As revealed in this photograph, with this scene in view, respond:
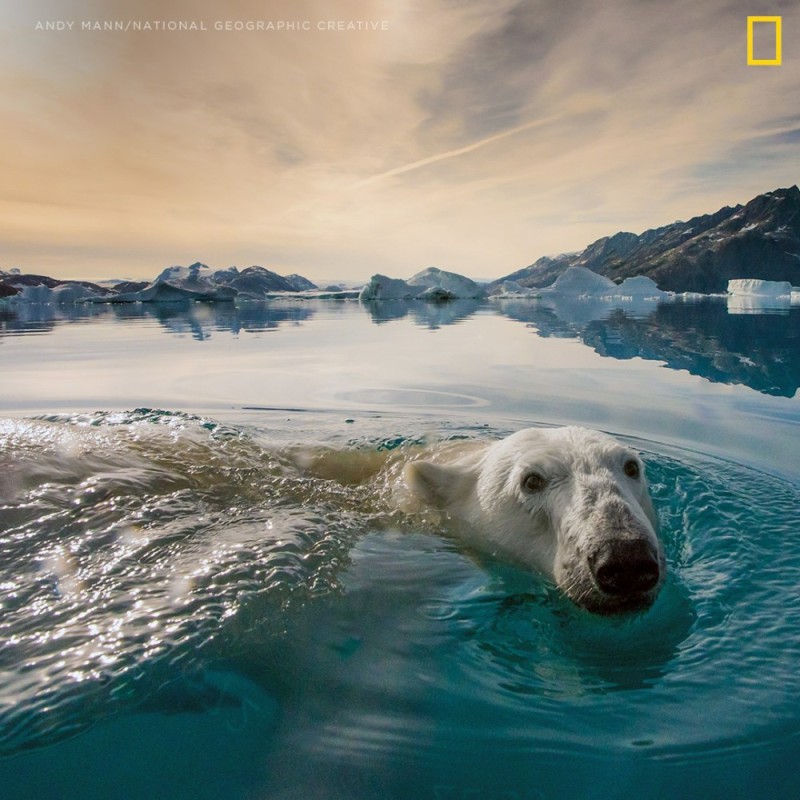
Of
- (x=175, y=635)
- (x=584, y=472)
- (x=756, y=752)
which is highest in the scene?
(x=584, y=472)

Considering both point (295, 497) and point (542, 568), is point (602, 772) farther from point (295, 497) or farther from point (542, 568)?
point (295, 497)

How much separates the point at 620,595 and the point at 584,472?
957 mm

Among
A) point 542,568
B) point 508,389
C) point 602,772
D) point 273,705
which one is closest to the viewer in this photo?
point 602,772

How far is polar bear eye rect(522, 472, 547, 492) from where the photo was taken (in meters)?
4.22

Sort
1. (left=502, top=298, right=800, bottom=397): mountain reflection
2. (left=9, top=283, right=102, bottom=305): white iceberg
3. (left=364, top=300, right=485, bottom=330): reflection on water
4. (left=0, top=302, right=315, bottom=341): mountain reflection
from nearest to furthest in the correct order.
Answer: (left=502, top=298, right=800, bottom=397): mountain reflection, (left=0, top=302, right=315, bottom=341): mountain reflection, (left=364, top=300, right=485, bottom=330): reflection on water, (left=9, top=283, right=102, bottom=305): white iceberg

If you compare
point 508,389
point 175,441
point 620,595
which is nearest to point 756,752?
point 620,595

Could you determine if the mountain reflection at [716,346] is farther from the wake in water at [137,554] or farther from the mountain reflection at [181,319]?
the mountain reflection at [181,319]

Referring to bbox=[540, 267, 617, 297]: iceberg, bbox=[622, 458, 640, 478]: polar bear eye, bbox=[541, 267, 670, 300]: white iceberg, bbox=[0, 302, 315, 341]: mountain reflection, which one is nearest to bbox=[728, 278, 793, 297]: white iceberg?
bbox=[541, 267, 670, 300]: white iceberg

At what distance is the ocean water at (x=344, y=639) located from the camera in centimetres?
242

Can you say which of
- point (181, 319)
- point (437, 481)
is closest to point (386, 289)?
point (181, 319)

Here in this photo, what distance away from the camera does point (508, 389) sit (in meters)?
11.4

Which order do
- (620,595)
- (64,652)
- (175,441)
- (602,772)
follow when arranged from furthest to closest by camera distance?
(175,441)
(620,595)
(64,652)
(602,772)

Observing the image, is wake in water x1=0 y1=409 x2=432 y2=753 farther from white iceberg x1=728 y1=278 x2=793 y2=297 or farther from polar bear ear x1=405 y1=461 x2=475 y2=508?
white iceberg x1=728 y1=278 x2=793 y2=297

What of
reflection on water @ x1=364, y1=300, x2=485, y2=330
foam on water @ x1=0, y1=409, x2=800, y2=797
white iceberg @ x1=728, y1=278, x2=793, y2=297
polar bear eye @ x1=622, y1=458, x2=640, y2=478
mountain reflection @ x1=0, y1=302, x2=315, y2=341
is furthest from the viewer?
white iceberg @ x1=728, y1=278, x2=793, y2=297
